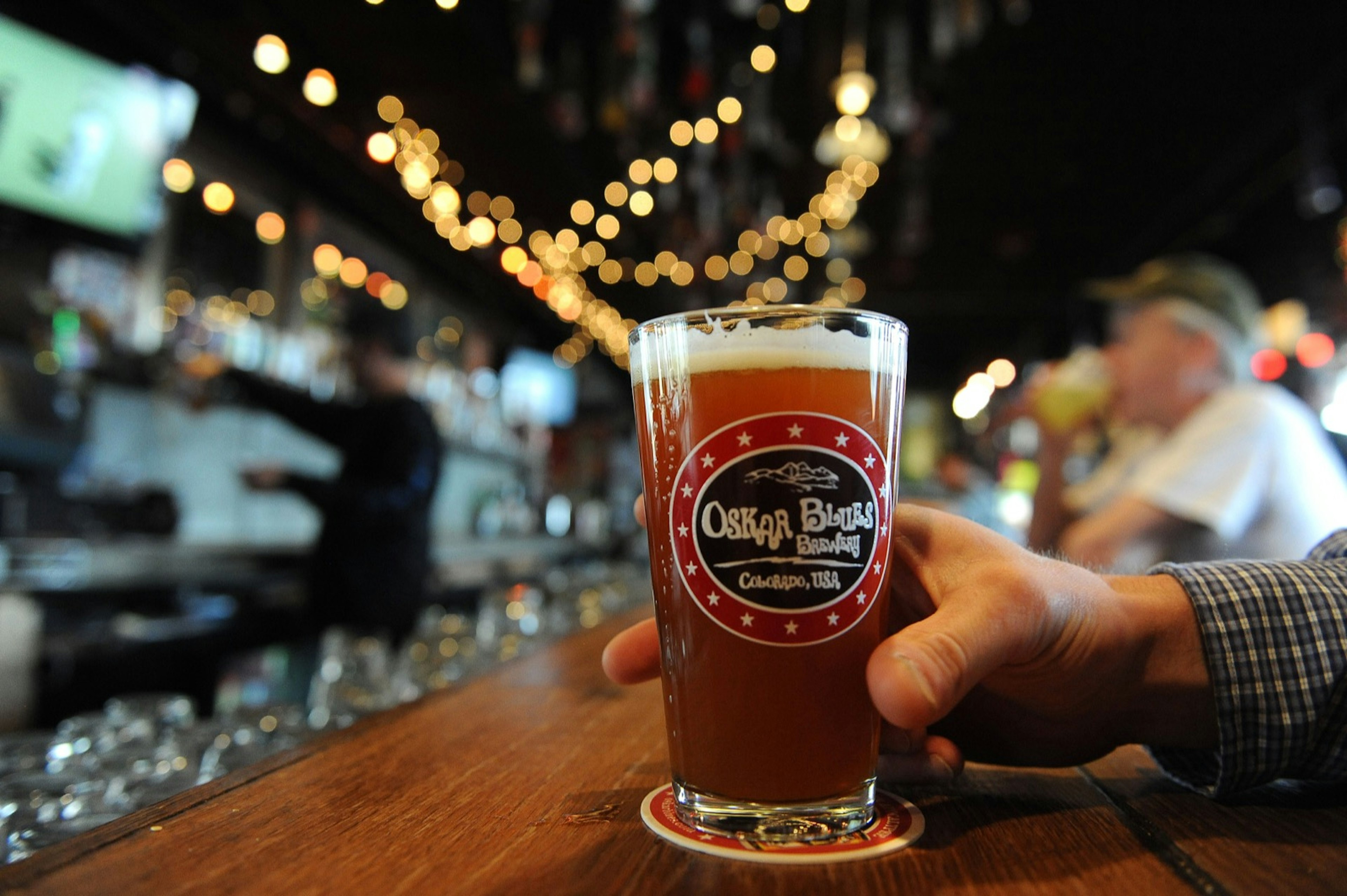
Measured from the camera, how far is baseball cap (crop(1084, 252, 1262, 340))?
2.70 m

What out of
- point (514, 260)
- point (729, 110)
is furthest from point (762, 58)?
point (514, 260)

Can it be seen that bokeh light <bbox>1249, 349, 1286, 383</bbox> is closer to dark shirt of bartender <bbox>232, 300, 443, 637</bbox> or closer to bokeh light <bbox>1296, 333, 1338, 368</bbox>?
bokeh light <bbox>1296, 333, 1338, 368</bbox>

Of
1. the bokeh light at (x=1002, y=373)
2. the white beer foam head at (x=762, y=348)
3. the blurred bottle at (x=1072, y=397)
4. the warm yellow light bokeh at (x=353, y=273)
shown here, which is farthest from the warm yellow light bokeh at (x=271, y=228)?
the bokeh light at (x=1002, y=373)

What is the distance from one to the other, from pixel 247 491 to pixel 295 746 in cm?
431

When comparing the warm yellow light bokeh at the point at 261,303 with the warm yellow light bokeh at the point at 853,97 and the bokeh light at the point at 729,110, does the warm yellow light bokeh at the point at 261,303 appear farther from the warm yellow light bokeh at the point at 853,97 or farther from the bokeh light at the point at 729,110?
the warm yellow light bokeh at the point at 853,97

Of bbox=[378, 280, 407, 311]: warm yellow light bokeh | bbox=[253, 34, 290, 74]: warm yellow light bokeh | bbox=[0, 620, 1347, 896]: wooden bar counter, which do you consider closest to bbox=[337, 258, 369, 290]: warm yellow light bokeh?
bbox=[378, 280, 407, 311]: warm yellow light bokeh

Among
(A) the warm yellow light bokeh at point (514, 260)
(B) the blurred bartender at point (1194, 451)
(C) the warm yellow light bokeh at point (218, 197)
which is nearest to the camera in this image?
(B) the blurred bartender at point (1194, 451)

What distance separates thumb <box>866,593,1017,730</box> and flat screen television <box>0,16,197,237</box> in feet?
11.4

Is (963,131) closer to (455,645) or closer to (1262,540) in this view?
(1262,540)

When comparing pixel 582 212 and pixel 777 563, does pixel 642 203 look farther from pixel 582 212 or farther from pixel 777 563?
pixel 777 563

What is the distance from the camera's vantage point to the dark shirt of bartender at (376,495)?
3.31 metres

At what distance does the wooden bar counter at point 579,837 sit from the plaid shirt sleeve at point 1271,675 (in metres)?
0.03

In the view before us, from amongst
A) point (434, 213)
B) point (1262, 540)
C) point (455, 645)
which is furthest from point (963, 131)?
point (455, 645)

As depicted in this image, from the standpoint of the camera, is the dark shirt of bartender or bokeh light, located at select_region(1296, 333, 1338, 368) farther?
bokeh light, located at select_region(1296, 333, 1338, 368)
